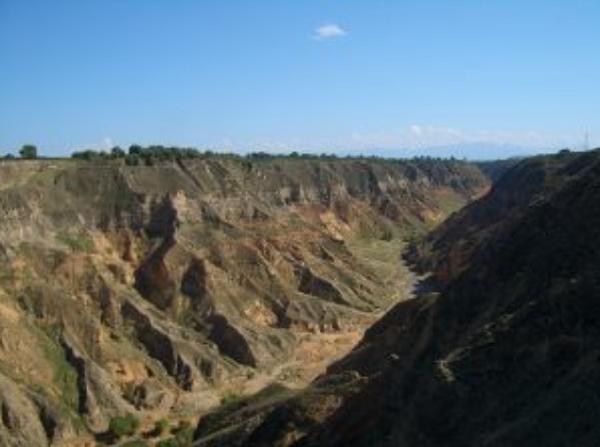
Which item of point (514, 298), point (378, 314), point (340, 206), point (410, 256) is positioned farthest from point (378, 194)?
point (514, 298)

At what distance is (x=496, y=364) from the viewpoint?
96.8 feet

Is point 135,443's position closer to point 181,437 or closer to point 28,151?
point 181,437

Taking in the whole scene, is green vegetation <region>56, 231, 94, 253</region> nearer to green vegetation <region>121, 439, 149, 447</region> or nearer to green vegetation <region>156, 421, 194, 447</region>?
green vegetation <region>156, 421, 194, 447</region>

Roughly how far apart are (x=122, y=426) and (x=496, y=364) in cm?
3265

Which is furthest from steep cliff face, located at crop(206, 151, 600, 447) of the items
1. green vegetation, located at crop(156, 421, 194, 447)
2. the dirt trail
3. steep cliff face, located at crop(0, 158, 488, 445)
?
steep cliff face, located at crop(0, 158, 488, 445)

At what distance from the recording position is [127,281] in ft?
245

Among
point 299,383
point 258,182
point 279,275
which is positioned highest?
point 258,182

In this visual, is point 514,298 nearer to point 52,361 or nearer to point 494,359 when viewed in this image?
point 494,359

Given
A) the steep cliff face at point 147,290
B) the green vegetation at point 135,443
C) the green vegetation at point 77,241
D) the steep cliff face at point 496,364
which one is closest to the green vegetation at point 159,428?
the green vegetation at point 135,443

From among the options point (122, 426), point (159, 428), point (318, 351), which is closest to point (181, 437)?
point (159, 428)

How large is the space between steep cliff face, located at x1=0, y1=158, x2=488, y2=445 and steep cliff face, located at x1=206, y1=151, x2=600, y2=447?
1863cm

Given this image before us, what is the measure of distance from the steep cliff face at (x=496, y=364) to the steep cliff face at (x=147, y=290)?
18632 mm

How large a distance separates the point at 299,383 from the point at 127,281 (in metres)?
17.9

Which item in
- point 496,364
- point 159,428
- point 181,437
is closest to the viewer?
point 496,364
